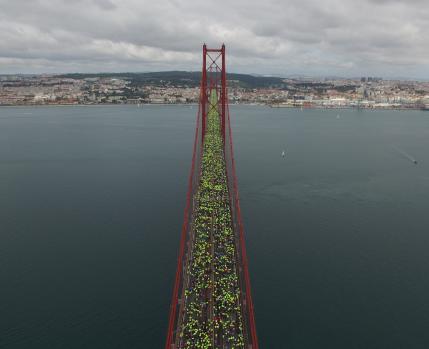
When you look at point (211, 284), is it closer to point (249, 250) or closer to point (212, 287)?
point (212, 287)

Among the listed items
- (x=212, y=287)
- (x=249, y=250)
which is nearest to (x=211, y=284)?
(x=212, y=287)

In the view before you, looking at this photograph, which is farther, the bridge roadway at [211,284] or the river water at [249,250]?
the river water at [249,250]

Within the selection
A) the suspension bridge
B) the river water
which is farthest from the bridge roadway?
the river water

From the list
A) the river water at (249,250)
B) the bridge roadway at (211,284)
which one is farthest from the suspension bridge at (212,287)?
the river water at (249,250)

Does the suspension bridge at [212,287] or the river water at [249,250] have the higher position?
the suspension bridge at [212,287]

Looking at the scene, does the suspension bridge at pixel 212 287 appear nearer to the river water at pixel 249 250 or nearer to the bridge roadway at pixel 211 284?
the bridge roadway at pixel 211 284

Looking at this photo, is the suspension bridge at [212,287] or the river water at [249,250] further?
the river water at [249,250]

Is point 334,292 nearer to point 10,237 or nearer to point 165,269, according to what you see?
point 165,269
